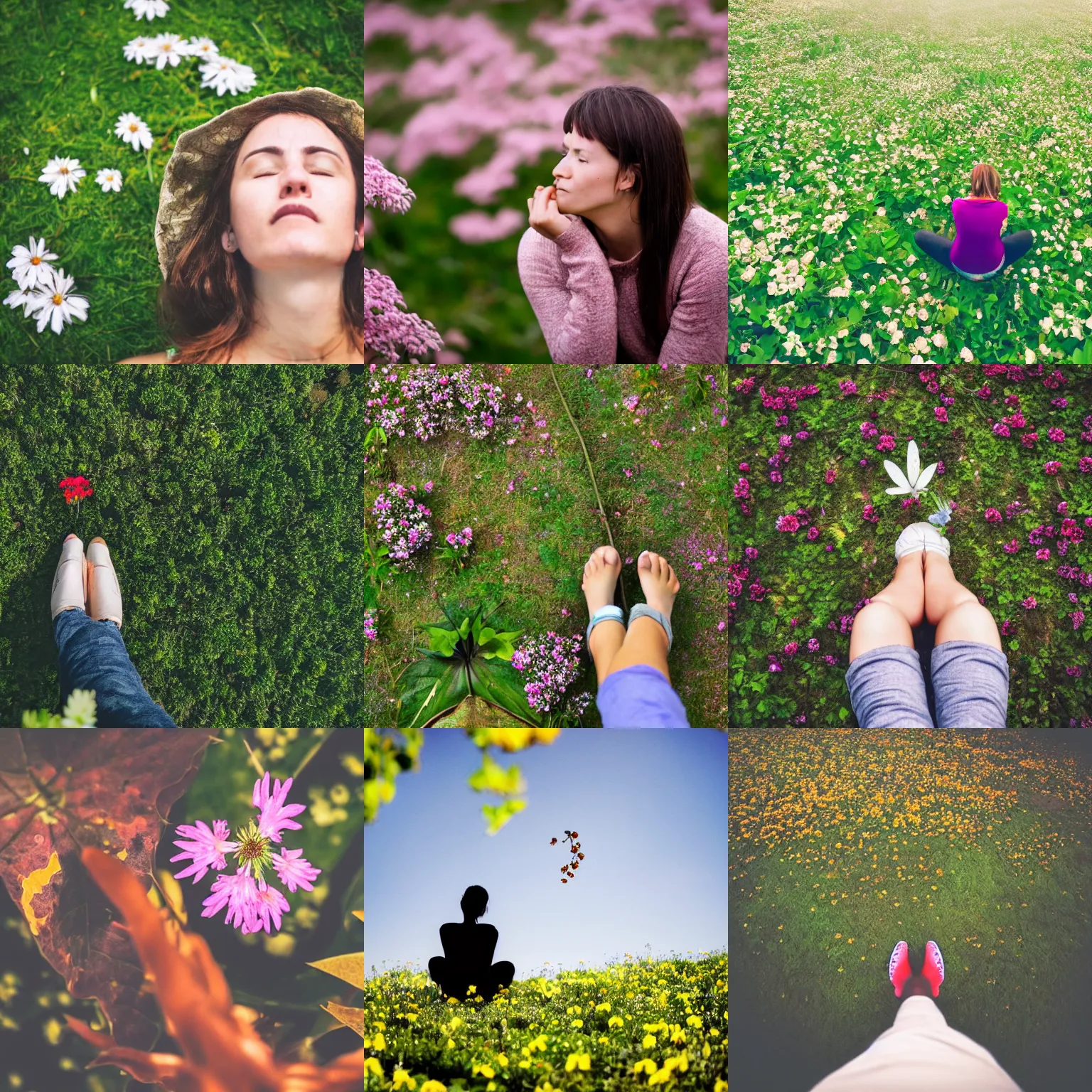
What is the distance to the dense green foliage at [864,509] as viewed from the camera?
2.26m

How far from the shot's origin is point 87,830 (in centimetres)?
232

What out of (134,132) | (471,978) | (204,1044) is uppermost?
(134,132)

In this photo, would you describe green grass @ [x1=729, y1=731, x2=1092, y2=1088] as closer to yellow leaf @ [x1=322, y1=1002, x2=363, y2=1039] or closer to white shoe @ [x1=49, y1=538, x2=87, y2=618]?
yellow leaf @ [x1=322, y1=1002, x2=363, y2=1039]

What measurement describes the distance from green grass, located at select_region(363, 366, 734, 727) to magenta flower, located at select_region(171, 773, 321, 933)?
341 mm

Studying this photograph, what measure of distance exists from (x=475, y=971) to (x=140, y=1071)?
2.99ft

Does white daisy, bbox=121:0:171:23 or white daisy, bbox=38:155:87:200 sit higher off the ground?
white daisy, bbox=121:0:171:23

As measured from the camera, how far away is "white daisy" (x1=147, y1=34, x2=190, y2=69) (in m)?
2.36

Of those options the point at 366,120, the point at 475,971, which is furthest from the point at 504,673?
the point at 366,120

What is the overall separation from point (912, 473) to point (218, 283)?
1.89 m

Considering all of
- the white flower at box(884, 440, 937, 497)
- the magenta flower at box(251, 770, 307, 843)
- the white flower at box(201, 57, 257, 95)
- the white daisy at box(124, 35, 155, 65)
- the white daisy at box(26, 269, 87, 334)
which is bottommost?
the magenta flower at box(251, 770, 307, 843)

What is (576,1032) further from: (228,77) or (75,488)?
(228,77)

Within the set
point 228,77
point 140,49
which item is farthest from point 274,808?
point 140,49

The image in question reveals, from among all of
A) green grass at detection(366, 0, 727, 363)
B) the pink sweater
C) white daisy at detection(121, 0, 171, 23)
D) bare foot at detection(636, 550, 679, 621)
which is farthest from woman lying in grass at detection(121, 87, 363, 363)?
bare foot at detection(636, 550, 679, 621)

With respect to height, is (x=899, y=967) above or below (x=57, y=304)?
below
